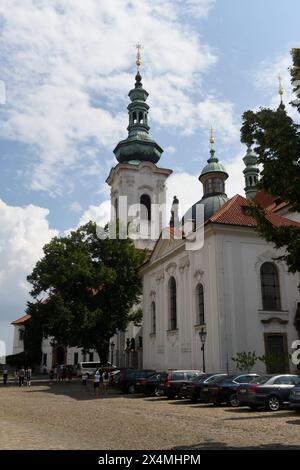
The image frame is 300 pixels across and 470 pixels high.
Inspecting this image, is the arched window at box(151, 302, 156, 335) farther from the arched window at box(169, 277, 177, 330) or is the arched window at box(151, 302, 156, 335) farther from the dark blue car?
the dark blue car

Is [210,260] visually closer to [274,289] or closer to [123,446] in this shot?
[274,289]

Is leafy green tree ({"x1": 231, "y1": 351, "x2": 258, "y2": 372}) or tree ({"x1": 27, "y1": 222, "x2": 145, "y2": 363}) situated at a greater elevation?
tree ({"x1": 27, "y1": 222, "x2": 145, "y2": 363})

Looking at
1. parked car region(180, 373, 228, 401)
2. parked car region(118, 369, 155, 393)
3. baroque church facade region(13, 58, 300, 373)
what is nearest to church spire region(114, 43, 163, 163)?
baroque church facade region(13, 58, 300, 373)

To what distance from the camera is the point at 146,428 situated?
13.4m

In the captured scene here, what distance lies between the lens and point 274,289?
104ft

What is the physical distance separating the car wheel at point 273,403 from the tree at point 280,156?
704 cm

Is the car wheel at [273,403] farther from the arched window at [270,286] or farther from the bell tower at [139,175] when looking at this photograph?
the bell tower at [139,175]

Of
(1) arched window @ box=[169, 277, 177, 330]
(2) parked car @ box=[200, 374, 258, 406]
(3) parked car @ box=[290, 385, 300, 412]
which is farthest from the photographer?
(1) arched window @ box=[169, 277, 177, 330]

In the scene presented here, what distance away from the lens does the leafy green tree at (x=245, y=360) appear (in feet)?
89.5

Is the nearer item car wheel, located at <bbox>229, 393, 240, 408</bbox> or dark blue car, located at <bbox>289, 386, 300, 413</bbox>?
dark blue car, located at <bbox>289, 386, 300, 413</bbox>

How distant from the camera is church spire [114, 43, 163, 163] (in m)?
60.7

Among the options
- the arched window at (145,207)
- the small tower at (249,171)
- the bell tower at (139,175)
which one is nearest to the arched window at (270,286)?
the bell tower at (139,175)

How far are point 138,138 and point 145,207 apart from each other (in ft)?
Result: 28.2

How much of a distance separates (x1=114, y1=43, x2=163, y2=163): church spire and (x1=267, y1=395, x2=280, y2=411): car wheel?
4595 cm
